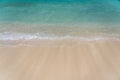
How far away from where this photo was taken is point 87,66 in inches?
92.0

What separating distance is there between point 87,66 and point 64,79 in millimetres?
424

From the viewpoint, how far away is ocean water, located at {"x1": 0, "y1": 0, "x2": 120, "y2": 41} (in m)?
3.35

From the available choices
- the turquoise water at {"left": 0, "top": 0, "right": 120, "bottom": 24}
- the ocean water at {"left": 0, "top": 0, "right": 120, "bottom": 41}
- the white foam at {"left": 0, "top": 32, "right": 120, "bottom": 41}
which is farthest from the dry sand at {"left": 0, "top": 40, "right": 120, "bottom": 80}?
the turquoise water at {"left": 0, "top": 0, "right": 120, "bottom": 24}

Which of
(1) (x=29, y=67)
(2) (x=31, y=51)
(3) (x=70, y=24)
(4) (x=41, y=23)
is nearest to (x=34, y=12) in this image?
(4) (x=41, y=23)

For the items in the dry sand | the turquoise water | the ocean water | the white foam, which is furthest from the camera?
the turquoise water

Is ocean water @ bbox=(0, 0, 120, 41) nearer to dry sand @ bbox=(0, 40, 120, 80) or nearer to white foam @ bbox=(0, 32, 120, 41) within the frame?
white foam @ bbox=(0, 32, 120, 41)

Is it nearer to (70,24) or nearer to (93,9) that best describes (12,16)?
(70,24)

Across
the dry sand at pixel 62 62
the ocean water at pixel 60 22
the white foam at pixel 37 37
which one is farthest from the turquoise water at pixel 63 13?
the dry sand at pixel 62 62

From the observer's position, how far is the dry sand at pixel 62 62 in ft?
7.09

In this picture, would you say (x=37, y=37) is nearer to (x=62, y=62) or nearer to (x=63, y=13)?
(x=62, y=62)

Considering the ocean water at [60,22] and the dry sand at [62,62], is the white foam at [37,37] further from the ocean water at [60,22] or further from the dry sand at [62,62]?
the dry sand at [62,62]

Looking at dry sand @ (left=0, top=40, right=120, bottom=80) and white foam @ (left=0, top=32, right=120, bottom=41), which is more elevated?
dry sand @ (left=0, top=40, right=120, bottom=80)

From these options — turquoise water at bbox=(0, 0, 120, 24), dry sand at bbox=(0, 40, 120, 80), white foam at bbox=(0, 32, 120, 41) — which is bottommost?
turquoise water at bbox=(0, 0, 120, 24)

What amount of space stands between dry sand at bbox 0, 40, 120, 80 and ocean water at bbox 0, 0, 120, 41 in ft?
1.40
